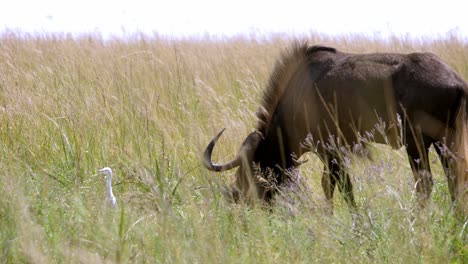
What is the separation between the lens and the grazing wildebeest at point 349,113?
6.00 metres

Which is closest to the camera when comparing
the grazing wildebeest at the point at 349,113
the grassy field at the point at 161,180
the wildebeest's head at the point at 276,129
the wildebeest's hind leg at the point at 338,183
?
the grassy field at the point at 161,180

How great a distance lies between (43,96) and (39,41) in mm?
5255

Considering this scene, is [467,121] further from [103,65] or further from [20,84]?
[103,65]

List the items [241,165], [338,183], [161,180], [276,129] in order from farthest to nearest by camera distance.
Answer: [276,129], [241,165], [161,180], [338,183]

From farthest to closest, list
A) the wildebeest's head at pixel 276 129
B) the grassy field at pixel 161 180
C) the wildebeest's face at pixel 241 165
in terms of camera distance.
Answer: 1. the wildebeest's head at pixel 276 129
2. the wildebeest's face at pixel 241 165
3. the grassy field at pixel 161 180

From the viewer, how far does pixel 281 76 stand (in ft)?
23.9

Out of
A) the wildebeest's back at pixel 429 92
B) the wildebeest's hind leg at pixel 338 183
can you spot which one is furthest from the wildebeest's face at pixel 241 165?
the wildebeest's back at pixel 429 92

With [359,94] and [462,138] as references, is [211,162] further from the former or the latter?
[462,138]

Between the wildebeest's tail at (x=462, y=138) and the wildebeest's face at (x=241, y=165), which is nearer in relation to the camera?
the wildebeest's tail at (x=462, y=138)

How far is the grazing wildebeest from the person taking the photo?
600 cm

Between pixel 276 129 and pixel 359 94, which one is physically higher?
pixel 359 94

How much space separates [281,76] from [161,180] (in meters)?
1.93

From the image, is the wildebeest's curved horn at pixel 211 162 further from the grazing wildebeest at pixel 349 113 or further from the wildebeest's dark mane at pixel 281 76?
the wildebeest's dark mane at pixel 281 76

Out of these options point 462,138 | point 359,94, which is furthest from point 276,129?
point 462,138
